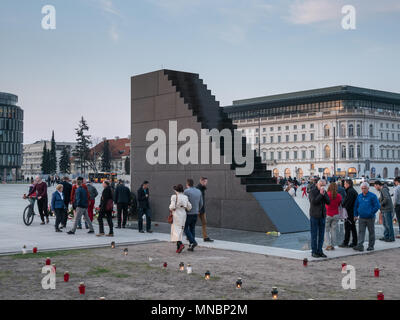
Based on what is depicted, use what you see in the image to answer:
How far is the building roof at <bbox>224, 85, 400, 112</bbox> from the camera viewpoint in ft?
378

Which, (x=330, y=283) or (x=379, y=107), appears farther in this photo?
(x=379, y=107)

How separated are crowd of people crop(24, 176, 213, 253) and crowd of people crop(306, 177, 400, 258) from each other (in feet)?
10.1

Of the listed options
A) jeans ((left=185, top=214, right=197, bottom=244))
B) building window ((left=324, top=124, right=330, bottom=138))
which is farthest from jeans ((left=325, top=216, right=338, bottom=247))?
building window ((left=324, top=124, right=330, bottom=138))

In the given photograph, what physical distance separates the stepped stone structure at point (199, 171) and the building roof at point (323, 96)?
9971 cm

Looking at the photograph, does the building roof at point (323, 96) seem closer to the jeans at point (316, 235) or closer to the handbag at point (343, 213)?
the handbag at point (343, 213)

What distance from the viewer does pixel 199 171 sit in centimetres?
1894

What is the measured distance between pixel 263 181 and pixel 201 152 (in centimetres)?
263

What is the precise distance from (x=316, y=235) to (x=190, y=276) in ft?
12.3

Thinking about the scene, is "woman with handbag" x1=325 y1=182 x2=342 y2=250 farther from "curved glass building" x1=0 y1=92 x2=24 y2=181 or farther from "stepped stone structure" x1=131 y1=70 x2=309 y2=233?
"curved glass building" x1=0 y1=92 x2=24 y2=181

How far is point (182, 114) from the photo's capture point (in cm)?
1956

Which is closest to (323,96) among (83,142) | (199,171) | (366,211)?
(83,142)

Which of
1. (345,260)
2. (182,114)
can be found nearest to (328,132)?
(182,114)

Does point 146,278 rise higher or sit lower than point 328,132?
lower
